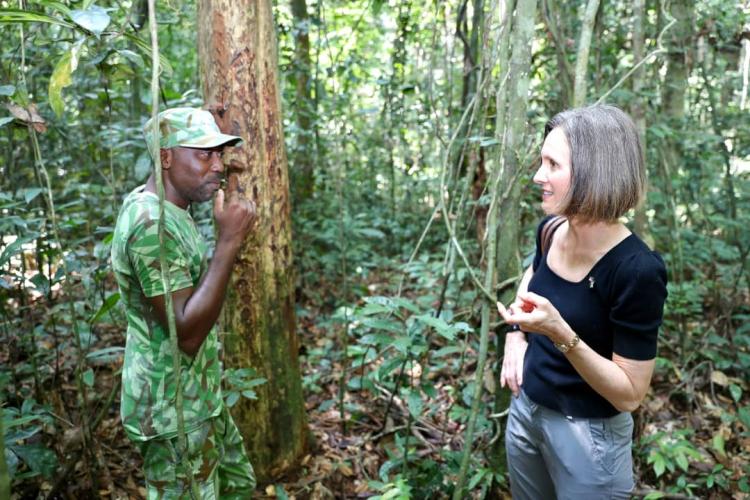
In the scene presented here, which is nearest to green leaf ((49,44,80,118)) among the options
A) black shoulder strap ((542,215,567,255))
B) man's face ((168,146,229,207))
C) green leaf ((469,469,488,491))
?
man's face ((168,146,229,207))

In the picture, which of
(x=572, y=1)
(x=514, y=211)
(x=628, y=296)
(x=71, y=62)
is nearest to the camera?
(x=628, y=296)

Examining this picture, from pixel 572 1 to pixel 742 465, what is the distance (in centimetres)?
435

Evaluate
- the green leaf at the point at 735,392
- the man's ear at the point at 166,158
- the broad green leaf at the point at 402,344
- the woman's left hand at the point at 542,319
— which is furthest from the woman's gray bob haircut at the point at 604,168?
the green leaf at the point at 735,392

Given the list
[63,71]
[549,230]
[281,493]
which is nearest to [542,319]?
[549,230]

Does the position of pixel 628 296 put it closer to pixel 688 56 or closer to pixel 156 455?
pixel 156 455

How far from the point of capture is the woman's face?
183 centimetres

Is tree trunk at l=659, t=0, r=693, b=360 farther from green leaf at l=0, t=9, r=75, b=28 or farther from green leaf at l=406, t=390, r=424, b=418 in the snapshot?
green leaf at l=0, t=9, r=75, b=28

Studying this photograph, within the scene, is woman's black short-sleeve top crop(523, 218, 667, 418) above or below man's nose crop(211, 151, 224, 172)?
below

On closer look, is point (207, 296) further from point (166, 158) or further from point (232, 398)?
point (232, 398)

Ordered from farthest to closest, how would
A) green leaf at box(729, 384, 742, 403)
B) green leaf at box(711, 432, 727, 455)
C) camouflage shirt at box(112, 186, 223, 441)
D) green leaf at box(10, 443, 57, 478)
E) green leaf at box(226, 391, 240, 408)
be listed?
1. green leaf at box(729, 384, 742, 403)
2. green leaf at box(711, 432, 727, 455)
3. green leaf at box(226, 391, 240, 408)
4. green leaf at box(10, 443, 57, 478)
5. camouflage shirt at box(112, 186, 223, 441)

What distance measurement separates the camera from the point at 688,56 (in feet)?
16.8

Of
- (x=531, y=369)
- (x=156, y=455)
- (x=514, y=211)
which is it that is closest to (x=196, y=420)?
(x=156, y=455)

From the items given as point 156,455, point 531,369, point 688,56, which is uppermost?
point 688,56

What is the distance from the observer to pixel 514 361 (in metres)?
2.25
